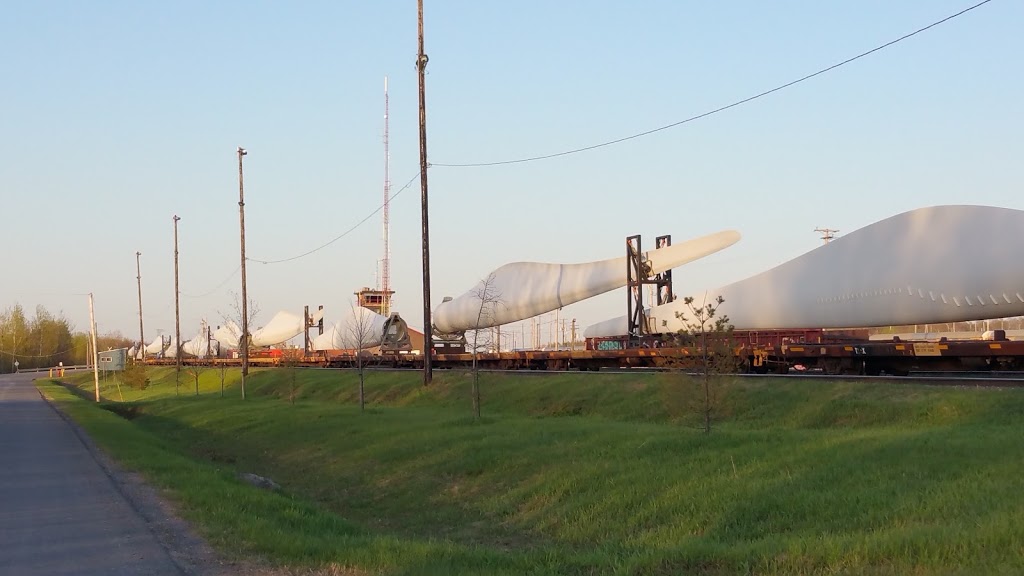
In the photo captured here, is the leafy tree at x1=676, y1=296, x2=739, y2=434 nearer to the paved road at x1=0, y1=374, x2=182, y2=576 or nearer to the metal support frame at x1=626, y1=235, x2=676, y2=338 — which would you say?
the paved road at x1=0, y1=374, x2=182, y2=576

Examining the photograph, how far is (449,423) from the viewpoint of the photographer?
21547mm

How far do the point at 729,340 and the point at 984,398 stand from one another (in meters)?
4.65

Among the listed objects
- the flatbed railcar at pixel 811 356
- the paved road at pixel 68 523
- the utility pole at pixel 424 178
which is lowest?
the paved road at pixel 68 523

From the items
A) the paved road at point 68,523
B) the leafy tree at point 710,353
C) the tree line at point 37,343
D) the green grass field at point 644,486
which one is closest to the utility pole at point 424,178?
the green grass field at point 644,486

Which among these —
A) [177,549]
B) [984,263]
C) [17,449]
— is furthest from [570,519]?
[984,263]

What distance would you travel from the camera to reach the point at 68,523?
11406mm

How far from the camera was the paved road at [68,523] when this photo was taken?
29.7 feet

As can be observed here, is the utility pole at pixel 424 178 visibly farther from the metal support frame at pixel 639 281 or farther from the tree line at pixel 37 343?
the tree line at pixel 37 343

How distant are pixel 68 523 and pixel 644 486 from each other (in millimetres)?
6994

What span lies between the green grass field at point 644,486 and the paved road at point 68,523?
33.0 inches

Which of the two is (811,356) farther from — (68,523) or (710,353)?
(68,523)

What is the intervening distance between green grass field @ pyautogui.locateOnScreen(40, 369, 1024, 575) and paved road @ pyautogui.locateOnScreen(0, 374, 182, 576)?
84 centimetres

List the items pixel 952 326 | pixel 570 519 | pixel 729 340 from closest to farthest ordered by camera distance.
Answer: pixel 570 519 < pixel 729 340 < pixel 952 326

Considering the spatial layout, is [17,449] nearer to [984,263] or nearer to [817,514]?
[817,514]
